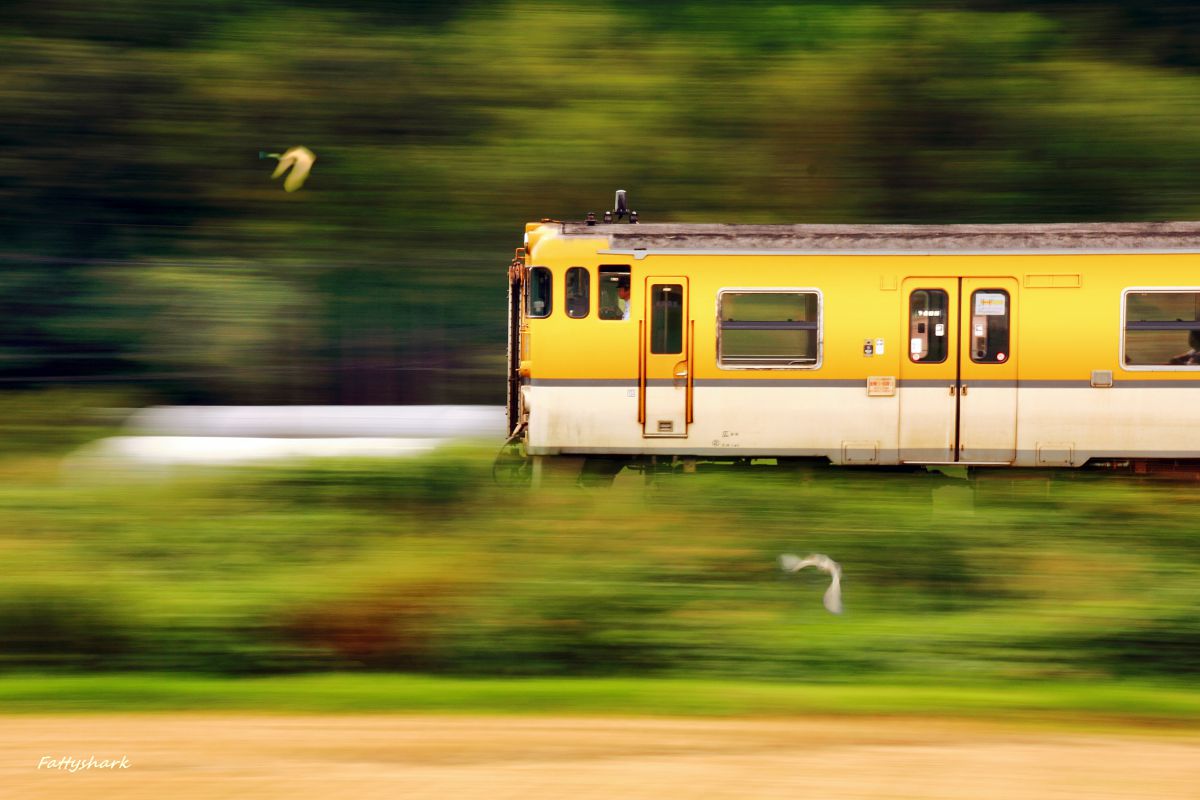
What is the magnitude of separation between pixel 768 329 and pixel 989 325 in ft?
6.26

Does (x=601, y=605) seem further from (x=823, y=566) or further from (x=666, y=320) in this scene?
(x=666, y=320)

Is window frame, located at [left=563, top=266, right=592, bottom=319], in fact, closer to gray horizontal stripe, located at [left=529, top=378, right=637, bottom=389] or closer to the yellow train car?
the yellow train car

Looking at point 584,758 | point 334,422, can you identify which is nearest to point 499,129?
point 334,422

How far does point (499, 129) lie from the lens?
18.2 meters

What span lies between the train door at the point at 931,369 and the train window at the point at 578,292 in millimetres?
2788

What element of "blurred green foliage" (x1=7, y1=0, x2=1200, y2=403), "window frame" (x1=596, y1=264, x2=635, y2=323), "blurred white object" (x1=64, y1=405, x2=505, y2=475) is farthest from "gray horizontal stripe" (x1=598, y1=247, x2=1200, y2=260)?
"blurred green foliage" (x1=7, y1=0, x2=1200, y2=403)

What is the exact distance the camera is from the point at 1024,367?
1158 cm

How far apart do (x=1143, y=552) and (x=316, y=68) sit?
44.7ft

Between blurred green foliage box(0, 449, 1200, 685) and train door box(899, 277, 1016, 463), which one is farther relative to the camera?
train door box(899, 277, 1016, 463)

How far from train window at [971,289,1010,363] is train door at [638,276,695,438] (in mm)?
2488

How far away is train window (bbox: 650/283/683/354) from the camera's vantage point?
11773mm

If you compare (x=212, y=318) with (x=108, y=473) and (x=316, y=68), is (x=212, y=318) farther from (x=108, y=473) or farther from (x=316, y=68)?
(x=108, y=473)

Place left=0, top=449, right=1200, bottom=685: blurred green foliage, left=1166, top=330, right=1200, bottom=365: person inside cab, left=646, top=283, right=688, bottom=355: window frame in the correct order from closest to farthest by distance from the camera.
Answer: left=0, top=449, right=1200, bottom=685: blurred green foliage → left=1166, top=330, right=1200, bottom=365: person inside cab → left=646, top=283, right=688, bottom=355: window frame

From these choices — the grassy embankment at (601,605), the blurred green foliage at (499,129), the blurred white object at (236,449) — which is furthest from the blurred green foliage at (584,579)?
the blurred green foliage at (499,129)
